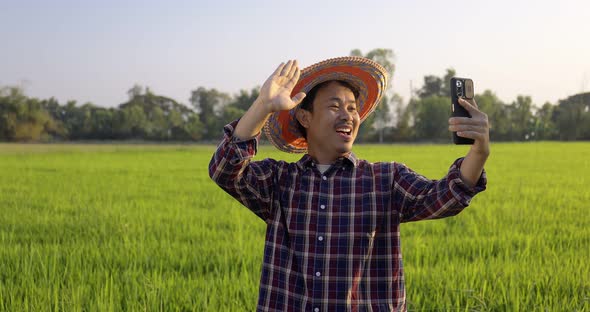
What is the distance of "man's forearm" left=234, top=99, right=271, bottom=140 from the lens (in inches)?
62.1

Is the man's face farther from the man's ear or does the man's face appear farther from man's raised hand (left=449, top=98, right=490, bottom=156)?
man's raised hand (left=449, top=98, right=490, bottom=156)

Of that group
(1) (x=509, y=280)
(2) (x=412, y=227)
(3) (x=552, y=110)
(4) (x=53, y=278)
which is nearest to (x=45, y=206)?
(4) (x=53, y=278)

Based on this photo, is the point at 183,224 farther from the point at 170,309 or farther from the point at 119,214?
the point at 170,309

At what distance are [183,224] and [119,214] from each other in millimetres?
1025

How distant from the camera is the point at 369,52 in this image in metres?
52.8

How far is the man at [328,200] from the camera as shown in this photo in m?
1.62

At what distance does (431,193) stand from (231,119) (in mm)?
50395

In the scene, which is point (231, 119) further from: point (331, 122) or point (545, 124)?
point (331, 122)

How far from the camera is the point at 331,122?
1.73 m

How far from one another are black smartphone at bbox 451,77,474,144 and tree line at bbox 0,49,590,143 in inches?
1781

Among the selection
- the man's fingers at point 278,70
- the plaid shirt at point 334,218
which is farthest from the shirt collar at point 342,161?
the man's fingers at point 278,70

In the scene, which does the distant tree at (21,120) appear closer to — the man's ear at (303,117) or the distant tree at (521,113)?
the distant tree at (521,113)

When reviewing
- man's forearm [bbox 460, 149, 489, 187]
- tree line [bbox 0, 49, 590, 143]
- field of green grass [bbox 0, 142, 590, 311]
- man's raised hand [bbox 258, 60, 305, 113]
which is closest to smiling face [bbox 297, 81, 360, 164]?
man's raised hand [bbox 258, 60, 305, 113]

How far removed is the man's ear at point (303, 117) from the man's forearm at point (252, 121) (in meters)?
0.25
